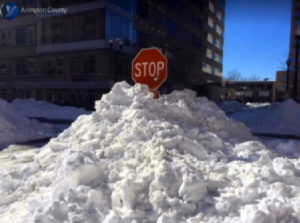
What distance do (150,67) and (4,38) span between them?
35.6m

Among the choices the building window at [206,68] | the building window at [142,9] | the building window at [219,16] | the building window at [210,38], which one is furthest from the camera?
the building window at [219,16]

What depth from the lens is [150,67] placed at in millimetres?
6418

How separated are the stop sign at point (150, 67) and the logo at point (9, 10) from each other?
3316 cm

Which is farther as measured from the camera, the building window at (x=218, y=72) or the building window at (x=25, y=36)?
the building window at (x=218, y=72)

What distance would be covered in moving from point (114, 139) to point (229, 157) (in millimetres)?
2366

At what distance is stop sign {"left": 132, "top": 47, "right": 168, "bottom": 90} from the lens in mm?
6164

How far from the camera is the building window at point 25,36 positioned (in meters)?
32.4

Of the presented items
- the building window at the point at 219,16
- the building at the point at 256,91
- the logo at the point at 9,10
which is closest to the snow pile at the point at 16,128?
the logo at the point at 9,10

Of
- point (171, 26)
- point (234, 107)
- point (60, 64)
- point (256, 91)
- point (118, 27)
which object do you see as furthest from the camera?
point (256, 91)

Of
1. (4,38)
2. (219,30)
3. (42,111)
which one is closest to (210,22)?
(219,30)

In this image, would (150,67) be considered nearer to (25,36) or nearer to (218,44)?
(25,36)

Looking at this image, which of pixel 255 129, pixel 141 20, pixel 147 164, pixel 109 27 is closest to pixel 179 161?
pixel 147 164

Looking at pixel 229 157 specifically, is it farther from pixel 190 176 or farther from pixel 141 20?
pixel 141 20

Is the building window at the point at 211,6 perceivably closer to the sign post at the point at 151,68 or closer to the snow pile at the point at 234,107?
the snow pile at the point at 234,107
